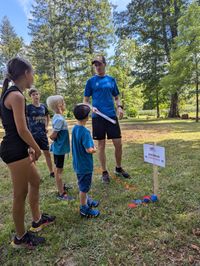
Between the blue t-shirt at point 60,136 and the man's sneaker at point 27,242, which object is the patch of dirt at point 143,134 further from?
the man's sneaker at point 27,242

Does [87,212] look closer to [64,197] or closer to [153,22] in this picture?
[64,197]

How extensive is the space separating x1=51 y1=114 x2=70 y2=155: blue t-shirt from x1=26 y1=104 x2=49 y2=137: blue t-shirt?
3.05 ft

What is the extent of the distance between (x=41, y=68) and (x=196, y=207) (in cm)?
2587

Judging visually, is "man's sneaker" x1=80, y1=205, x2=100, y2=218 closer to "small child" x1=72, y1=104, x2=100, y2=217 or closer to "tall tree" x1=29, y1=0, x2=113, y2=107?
"small child" x1=72, y1=104, x2=100, y2=217

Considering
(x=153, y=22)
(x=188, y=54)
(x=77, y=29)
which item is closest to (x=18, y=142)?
(x=188, y=54)

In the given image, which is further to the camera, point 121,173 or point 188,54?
point 188,54

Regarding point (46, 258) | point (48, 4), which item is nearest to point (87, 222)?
point (46, 258)

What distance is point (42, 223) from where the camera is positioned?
2.52 m

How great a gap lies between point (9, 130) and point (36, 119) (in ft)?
6.41

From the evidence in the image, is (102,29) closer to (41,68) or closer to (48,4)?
(48,4)

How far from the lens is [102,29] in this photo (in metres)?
20.0

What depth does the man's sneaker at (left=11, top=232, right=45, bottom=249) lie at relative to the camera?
7.19ft

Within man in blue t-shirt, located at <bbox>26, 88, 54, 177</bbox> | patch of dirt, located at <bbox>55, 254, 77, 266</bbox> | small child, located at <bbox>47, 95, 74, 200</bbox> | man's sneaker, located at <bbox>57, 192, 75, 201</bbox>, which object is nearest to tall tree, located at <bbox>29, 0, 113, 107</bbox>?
man in blue t-shirt, located at <bbox>26, 88, 54, 177</bbox>

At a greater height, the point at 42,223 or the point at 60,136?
the point at 60,136
